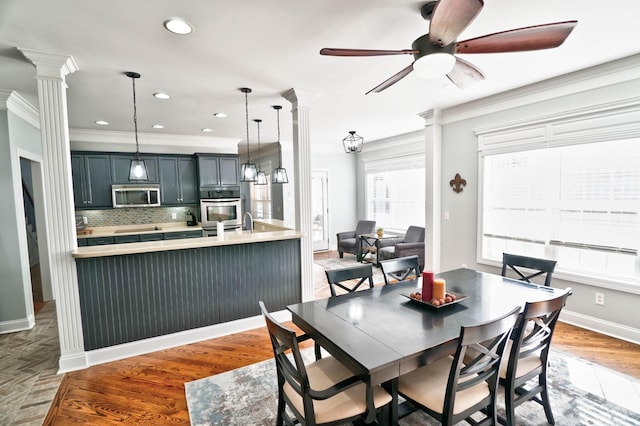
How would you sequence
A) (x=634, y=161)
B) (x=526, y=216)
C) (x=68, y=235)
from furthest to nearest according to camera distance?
(x=526, y=216), (x=634, y=161), (x=68, y=235)

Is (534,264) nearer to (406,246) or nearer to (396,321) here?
(396,321)

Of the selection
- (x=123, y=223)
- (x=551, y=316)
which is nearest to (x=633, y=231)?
(x=551, y=316)

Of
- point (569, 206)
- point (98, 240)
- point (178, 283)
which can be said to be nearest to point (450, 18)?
point (569, 206)

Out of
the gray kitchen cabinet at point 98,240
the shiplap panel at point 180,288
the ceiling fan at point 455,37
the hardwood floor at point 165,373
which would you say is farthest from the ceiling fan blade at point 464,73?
the gray kitchen cabinet at point 98,240

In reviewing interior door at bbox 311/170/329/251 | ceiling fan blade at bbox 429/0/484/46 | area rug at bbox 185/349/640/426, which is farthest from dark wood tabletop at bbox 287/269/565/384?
interior door at bbox 311/170/329/251

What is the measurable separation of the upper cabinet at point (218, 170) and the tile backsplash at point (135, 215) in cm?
61

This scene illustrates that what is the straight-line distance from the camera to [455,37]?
5.12 feet

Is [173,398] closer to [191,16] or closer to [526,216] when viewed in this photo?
[191,16]

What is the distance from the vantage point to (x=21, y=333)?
11.2 feet

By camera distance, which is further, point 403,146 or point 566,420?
point 403,146

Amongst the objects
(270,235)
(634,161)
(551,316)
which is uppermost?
(634,161)

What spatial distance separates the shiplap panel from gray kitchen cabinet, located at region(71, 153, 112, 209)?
10.0ft

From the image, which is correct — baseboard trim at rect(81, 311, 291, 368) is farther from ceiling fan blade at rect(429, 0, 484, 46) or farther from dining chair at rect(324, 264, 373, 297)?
ceiling fan blade at rect(429, 0, 484, 46)

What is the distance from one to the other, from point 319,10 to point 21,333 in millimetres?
4555
